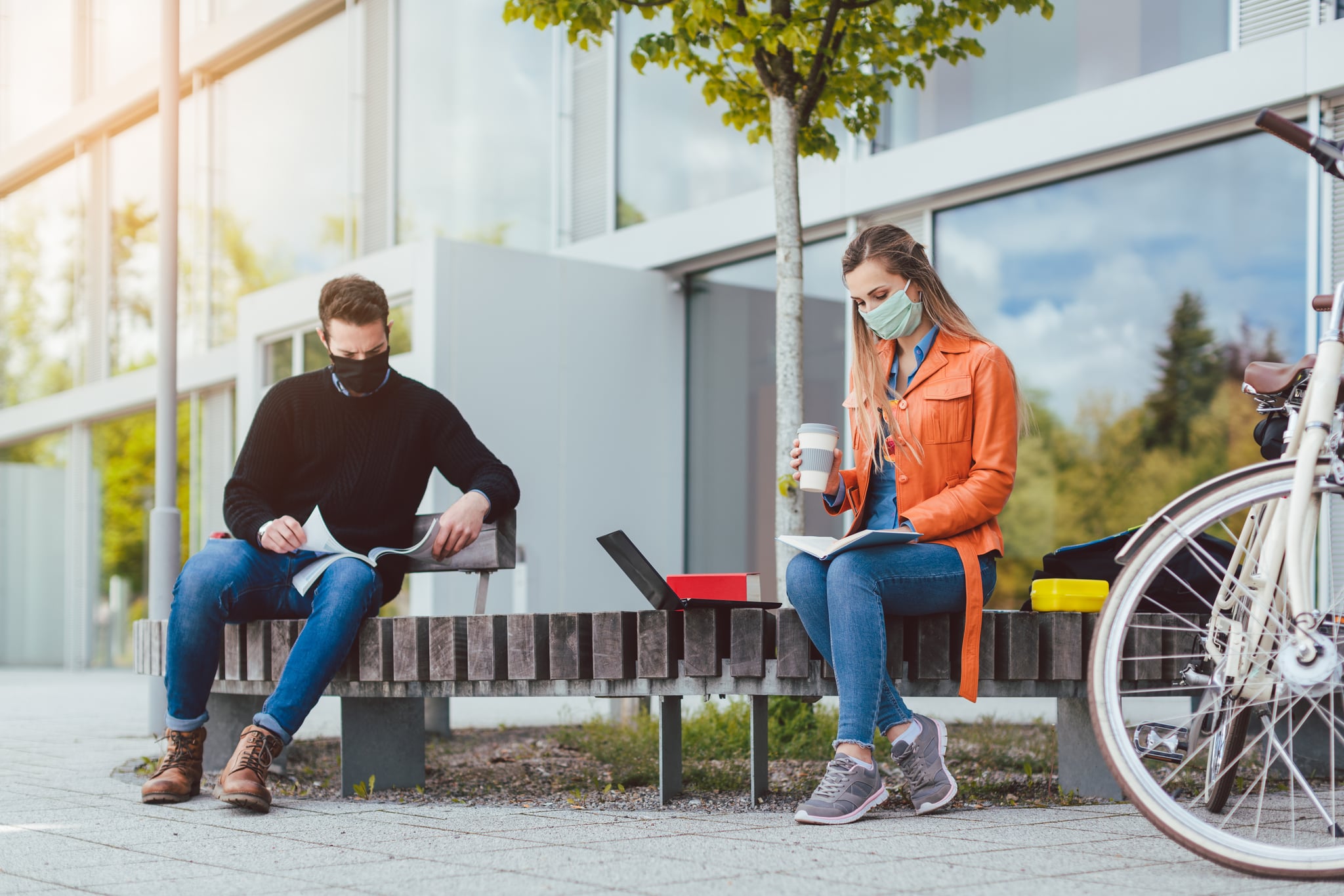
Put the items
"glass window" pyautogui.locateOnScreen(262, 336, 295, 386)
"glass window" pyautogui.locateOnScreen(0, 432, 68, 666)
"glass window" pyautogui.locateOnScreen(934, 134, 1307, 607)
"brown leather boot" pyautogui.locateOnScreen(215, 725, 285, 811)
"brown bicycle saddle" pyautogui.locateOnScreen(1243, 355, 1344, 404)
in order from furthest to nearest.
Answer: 1. "glass window" pyautogui.locateOnScreen(0, 432, 68, 666)
2. "glass window" pyautogui.locateOnScreen(262, 336, 295, 386)
3. "glass window" pyautogui.locateOnScreen(934, 134, 1307, 607)
4. "brown leather boot" pyautogui.locateOnScreen(215, 725, 285, 811)
5. "brown bicycle saddle" pyautogui.locateOnScreen(1243, 355, 1344, 404)

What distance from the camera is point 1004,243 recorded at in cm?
922

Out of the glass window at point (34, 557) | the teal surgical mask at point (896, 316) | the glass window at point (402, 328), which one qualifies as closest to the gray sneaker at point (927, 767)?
the teal surgical mask at point (896, 316)

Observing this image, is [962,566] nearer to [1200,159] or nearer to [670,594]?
[670,594]

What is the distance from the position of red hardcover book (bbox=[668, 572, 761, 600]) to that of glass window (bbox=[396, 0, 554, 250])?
9271mm

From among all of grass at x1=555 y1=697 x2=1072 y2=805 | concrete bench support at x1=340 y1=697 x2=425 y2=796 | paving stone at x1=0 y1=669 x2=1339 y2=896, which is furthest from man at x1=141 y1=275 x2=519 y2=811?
grass at x1=555 y1=697 x2=1072 y2=805

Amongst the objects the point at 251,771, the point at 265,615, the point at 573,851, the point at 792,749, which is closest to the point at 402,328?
the point at 792,749

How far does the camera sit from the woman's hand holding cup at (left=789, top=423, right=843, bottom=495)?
3.14 metres

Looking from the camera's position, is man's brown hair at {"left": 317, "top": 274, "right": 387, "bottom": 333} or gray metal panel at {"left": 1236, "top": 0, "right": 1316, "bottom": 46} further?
gray metal panel at {"left": 1236, "top": 0, "right": 1316, "bottom": 46}

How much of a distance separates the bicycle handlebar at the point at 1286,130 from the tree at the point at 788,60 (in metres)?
2.56

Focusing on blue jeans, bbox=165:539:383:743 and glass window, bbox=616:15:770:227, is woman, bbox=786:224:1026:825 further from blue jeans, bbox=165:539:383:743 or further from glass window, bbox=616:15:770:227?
glass window, bbox=616:15:770:227

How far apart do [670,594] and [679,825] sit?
539 mm

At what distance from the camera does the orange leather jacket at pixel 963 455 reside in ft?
10.4

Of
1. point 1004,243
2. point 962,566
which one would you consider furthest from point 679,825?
point 1004,243

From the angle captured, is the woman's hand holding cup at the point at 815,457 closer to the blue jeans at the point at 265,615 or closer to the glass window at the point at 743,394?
the blue jeans at the point at 265,615
